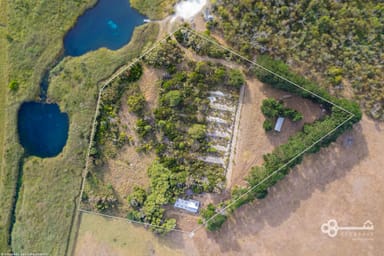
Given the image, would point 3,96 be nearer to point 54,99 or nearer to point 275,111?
point 54,99

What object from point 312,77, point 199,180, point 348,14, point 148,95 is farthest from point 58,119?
point 348,14

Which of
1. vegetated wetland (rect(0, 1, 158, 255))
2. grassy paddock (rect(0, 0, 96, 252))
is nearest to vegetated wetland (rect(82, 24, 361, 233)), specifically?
vegetated wetland (rect(0, 1, 158, 255))

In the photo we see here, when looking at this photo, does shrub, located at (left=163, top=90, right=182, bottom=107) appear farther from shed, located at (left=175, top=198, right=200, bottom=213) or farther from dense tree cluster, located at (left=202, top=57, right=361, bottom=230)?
shed, located at (left=175, top=198, right=200, bottom=213)

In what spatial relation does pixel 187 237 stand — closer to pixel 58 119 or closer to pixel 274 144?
pixel 274 144

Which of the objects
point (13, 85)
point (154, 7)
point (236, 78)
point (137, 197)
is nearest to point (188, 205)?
point (137, 197)

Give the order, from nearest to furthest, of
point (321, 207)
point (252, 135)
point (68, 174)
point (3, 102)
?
1. point (321, 207)
2. point (252, 135)
3. point (68, 174)
4. point (3, 102)
